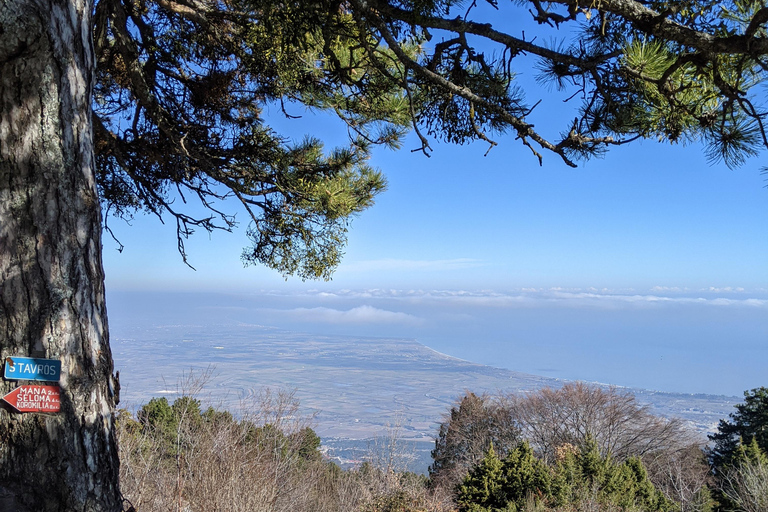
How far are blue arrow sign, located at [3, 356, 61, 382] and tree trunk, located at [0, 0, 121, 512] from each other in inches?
0.8

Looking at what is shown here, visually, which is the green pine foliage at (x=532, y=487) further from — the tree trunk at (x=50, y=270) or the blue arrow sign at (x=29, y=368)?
the blue arrow sign at (x=29, y=368)

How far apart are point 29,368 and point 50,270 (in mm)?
240

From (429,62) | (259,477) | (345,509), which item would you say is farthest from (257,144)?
(345,509)

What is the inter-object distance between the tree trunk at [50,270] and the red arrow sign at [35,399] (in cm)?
2

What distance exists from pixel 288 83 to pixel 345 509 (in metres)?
6.65

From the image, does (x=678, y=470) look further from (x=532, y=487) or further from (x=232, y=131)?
(x=232, y=131)

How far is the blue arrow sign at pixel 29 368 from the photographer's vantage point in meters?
1.19

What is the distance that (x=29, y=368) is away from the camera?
1204mm

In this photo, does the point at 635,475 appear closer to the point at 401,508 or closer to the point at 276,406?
the point at 401,508

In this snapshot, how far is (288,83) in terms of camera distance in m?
2.64

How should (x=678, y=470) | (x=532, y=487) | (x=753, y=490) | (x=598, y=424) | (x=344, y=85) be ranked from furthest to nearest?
(x=598, y=424) → (x=678, y=470) → (x=753, y=490) → (x=532, y=487) → (x=344, y=85)

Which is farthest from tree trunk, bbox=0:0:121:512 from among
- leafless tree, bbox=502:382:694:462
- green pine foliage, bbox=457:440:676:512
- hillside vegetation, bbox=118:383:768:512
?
leafless tree, bbox=502:382:694:462

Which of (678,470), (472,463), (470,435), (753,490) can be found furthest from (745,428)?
(472,463)

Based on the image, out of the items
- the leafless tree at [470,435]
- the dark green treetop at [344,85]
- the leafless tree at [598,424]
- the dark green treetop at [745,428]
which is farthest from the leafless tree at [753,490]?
the dark green treetop at [344,85]
